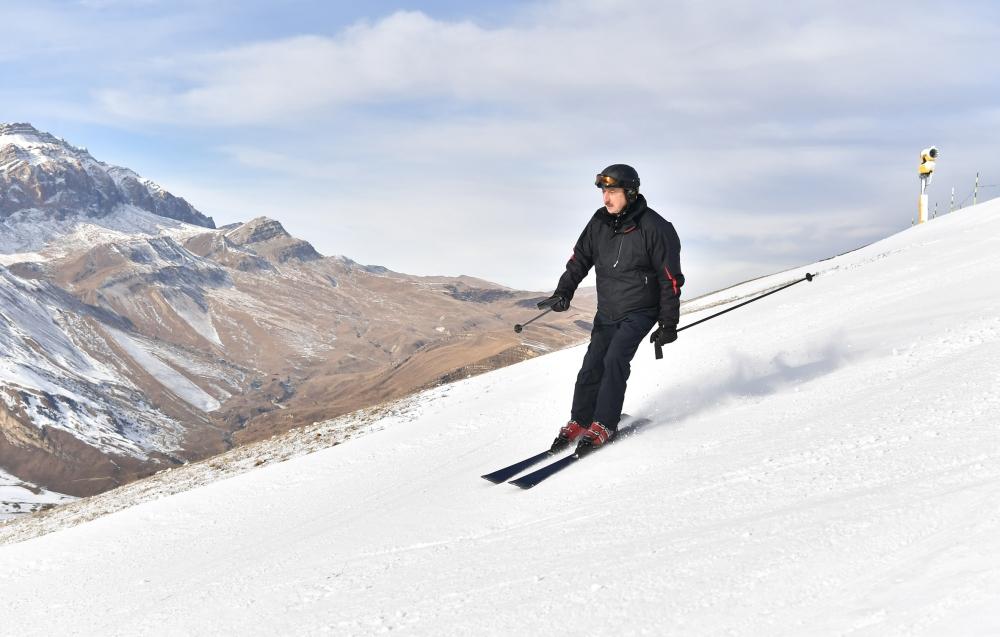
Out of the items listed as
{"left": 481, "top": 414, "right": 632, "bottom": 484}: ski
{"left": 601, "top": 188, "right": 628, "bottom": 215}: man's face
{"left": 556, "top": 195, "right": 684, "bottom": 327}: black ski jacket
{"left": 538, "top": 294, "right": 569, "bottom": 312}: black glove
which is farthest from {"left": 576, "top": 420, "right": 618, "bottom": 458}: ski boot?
{"left": 601, "top": 188, "right": 628, "bottom": 215}: man's face

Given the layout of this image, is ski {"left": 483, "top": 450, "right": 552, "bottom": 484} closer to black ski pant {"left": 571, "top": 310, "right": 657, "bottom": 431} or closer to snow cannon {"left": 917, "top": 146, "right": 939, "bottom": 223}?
black ski pant {"left": 571, "top": 310, "right": 657, "bottom": 431}

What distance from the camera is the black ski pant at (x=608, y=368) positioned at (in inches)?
278

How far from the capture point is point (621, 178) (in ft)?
23.0

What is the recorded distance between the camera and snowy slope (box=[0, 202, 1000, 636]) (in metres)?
3.28

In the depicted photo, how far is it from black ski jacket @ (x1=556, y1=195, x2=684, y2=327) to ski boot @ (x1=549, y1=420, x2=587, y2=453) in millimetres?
1089

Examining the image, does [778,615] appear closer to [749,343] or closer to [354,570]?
[354,570]

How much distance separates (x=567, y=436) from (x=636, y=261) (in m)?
1.75

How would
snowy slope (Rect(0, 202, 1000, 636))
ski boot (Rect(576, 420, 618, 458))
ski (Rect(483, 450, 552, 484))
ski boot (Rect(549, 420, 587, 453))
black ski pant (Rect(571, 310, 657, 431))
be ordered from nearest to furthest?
snowy slope (Rect(0, 202, 1000, 636)) < ski (Rect(483, 450, 552, 484)) < ski boot (Rect(576, 420, 618, 458)) < black ski pant (Rect(571, 310, 657, 431)) < ski boot (Rect(549, 420, 587, 453))

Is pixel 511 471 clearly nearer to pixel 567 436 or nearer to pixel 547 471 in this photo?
pixel 547 471

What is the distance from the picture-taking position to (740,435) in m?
6.22

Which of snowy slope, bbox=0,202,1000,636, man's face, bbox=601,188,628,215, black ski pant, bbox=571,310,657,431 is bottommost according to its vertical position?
snowy slope, bbox=0,202,1000,636

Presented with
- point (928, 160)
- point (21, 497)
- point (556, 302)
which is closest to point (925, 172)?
point (928, 160)

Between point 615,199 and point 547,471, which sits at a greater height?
point 615,199

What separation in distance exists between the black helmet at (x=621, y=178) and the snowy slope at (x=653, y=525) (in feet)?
7.24
